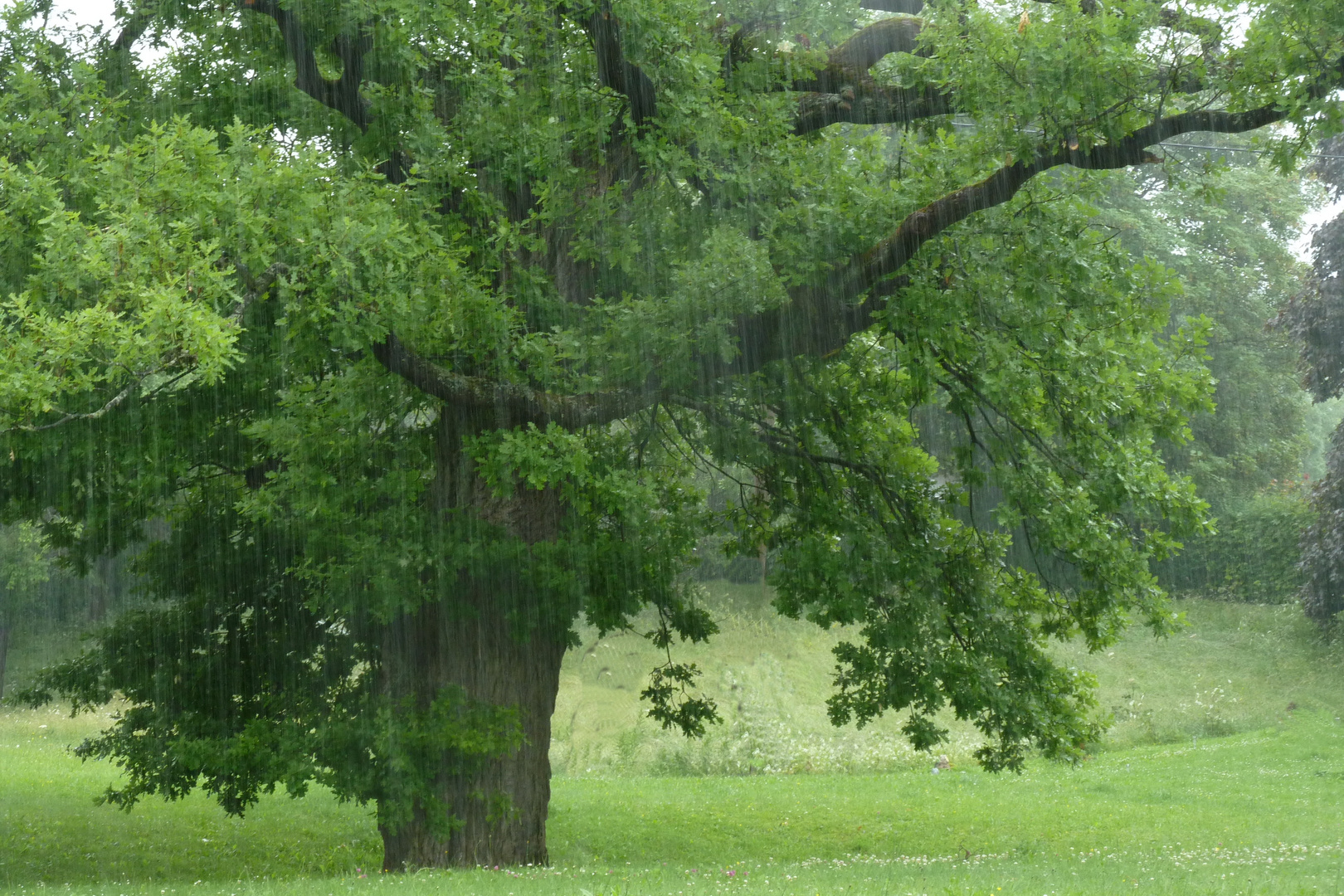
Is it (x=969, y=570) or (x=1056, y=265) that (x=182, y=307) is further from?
(x=969, y=570)

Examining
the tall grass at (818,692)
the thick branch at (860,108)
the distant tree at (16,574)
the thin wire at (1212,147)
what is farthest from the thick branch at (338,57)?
the distant tree at (16,574)

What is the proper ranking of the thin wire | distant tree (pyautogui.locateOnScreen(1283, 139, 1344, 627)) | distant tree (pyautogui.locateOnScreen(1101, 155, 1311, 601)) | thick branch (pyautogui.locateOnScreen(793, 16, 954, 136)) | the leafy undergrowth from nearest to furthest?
the leafy undergrowth, the thin wire, thick branch (pyautogui.locateOnScreen(793, 16, 954, 136)), distant tree (pyautogui.locateOnScreen(1283, 139, 1344, 627)), distant tree (pyautogui.locateOnScreen(1101, 155, 1311, 601))

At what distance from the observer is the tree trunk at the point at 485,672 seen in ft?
39.3

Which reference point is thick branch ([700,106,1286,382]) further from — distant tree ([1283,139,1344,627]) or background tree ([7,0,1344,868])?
distant tree ([1283,139,1344,627])

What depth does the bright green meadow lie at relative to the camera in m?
10.5

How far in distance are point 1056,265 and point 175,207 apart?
6822 millimetres

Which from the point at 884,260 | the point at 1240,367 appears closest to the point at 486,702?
the point at 884,260

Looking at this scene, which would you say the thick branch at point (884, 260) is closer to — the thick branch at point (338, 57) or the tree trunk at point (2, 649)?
the thick branch at point (338, 57)

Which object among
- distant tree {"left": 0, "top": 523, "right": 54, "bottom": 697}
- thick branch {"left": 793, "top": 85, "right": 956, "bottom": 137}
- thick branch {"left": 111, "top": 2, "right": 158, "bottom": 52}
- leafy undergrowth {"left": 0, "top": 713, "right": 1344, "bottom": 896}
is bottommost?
leafy undergrowth {"left": 0, "top": 713, "right": 1344, "bottom": 896}

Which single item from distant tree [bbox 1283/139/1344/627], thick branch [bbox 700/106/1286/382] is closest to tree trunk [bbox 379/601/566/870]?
thick branch [bbox 700/106/1286/382]

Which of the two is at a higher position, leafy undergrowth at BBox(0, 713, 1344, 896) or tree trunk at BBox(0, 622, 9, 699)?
tree trunk at BBox(0, 622, 9, 699)

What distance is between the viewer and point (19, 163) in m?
10.4

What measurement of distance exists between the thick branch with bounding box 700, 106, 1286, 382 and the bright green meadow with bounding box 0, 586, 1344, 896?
457cm

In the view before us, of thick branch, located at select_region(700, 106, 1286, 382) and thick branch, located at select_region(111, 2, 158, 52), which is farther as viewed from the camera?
thick branch, located at select_region(111, 2, 158, 52)
